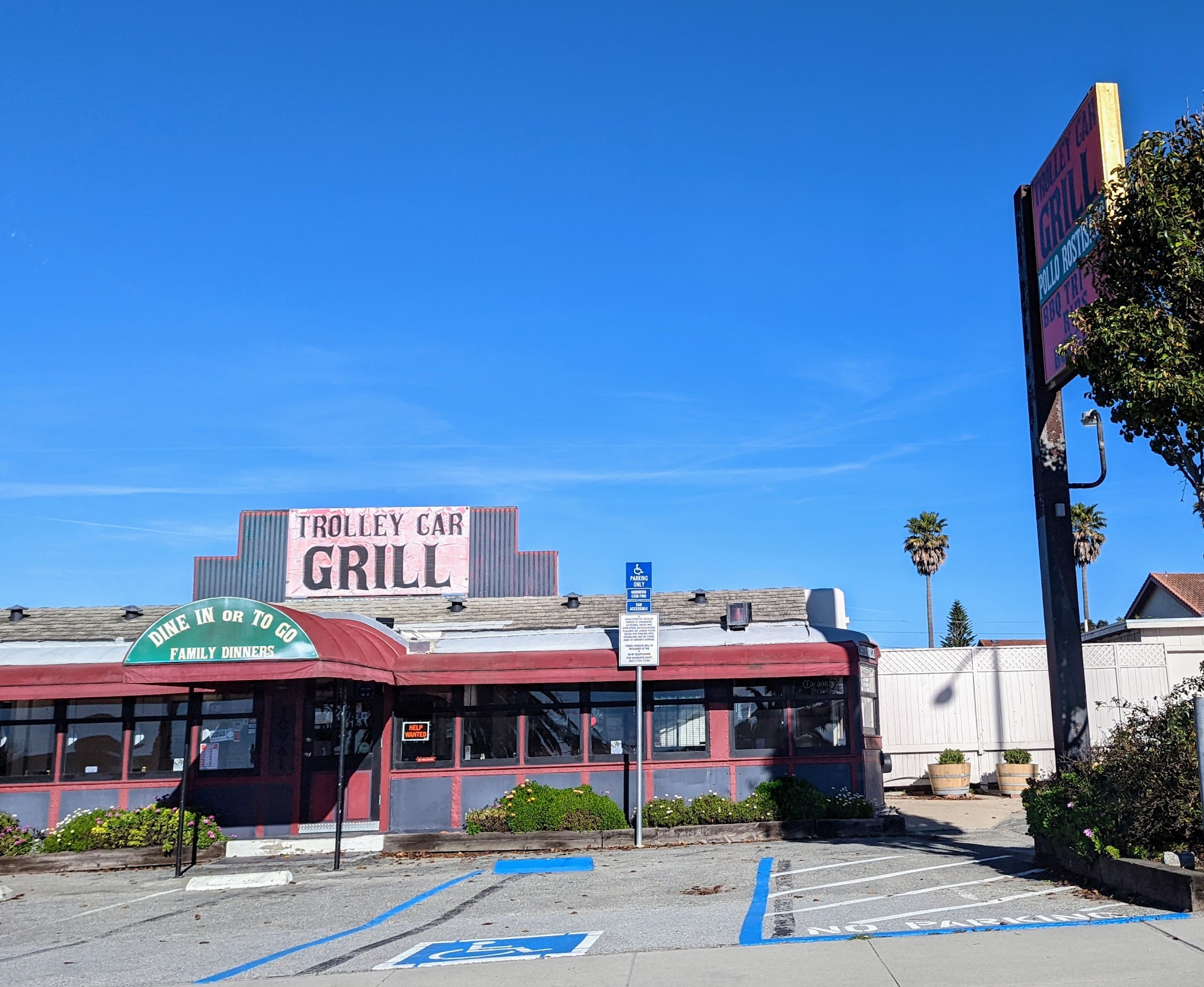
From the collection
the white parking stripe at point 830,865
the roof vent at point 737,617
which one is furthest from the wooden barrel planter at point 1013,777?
the white parking stripe at point 830,865

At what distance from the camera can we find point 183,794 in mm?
14273

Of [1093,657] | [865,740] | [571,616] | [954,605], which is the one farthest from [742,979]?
[954,605]

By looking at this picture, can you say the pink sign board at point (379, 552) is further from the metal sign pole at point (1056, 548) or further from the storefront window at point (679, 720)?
the metal sign pole at point (1056, 548)

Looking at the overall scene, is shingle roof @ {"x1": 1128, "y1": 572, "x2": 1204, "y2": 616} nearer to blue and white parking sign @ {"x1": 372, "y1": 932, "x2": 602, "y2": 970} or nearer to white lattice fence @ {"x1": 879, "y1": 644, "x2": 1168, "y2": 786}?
white lattice fence @ {"x1": 879, "y1": 644, "x2": 1168, "y2": 786}

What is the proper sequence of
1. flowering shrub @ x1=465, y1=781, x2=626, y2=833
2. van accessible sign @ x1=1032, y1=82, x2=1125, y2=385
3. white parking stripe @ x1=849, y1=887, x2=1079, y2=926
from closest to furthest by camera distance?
white parking stripe @ x1=849, y1=887, x2=1079, y2=926, van accessible sign @ x1=1032, y1=82, x2=1125, y2=385, flowering shrub @ x1=465, y1=781, x2=626, y2=833

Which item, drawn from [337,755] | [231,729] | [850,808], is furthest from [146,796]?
[850,808]

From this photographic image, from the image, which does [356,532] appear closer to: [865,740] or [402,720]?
[402,720]

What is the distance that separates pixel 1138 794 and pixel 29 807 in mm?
15388

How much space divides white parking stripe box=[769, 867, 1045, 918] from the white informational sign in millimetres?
5959

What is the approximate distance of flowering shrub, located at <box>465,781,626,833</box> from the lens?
52.4 ft

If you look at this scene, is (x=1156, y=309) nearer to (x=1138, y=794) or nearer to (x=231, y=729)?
(x=1138, y=794)

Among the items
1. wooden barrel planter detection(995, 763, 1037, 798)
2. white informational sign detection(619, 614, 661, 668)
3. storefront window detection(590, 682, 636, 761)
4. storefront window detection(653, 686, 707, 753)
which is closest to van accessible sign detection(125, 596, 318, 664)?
white informational sign detection(619, 614, 661, 668)

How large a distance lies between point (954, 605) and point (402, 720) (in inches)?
2991

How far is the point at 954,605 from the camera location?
283 feet
